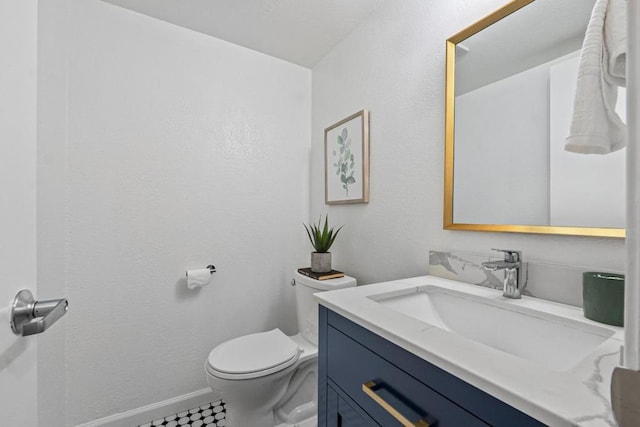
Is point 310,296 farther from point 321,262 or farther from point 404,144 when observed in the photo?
point 404,144

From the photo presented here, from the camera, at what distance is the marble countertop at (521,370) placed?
0.35 m

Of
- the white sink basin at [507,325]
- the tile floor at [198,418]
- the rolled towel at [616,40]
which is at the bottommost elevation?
the tile floor at [198,418]

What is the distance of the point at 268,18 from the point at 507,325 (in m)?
1.79

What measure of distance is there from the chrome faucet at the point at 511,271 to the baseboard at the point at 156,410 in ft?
5.52

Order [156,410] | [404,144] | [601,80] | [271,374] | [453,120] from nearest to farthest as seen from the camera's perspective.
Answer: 1. [601,80]
2. [453,120]
3. [271,374]
4. [404,144]
5. [156,410]

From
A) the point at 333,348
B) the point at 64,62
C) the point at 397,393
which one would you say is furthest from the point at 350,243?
the point at 64,62

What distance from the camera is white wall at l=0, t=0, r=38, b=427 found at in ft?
1.41

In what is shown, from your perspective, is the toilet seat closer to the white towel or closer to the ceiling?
the white towel

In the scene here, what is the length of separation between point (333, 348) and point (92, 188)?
4.71 feet

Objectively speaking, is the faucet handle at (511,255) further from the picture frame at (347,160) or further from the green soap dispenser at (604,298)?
the picture frame at (347,160)

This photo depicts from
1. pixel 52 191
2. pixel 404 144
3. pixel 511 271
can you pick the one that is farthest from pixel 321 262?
pixel 52 191

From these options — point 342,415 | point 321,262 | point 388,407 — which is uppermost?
point 321,262

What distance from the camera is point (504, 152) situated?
3.10 ft

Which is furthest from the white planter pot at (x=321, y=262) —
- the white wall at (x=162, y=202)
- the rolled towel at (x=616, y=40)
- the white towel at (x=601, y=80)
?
the rolled towel at (x=616, y=40)
